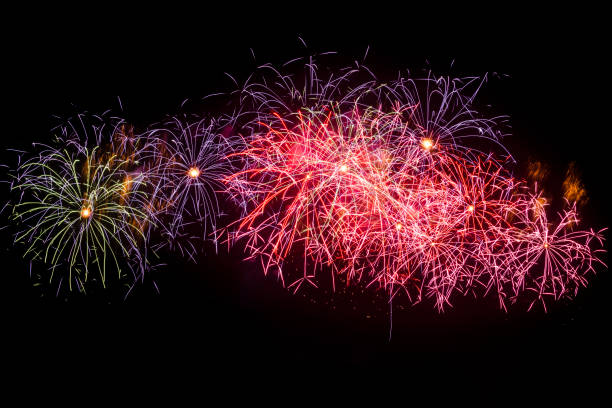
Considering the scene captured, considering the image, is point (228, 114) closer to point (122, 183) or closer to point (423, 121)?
point (122, 183)

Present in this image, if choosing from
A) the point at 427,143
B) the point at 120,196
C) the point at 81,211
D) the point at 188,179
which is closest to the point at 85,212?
the point at 81,211

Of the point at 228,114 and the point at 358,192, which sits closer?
the point at 358,192

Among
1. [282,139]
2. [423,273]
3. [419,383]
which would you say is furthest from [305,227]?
[419,383]

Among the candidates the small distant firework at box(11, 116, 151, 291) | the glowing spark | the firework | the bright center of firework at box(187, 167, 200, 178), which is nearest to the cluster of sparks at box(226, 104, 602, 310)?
the firework

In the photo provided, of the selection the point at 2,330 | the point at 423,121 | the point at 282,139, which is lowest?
the point at 2,330

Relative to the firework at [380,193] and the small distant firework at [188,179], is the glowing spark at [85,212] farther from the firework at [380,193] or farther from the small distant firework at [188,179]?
the firework at [380,193]

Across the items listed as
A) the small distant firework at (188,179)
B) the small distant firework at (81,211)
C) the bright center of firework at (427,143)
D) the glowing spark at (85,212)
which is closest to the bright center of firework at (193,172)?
the small distant firework at (188,179)
